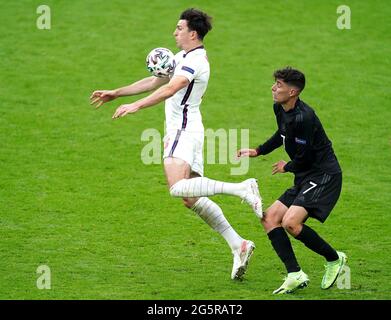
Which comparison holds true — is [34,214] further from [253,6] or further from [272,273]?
[253,6]

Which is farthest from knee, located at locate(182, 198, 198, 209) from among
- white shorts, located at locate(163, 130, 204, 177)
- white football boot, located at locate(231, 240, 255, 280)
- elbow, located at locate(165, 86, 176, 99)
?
elbow, located at locate(165, 86, 176, 99)

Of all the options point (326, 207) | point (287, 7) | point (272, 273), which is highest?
point (287, 7)

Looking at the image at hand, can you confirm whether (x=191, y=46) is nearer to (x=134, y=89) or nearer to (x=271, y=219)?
(x=134, y=89)

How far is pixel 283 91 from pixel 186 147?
116 centimetres

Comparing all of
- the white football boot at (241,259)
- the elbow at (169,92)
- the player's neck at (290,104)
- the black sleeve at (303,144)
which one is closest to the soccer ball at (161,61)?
the elbow at (169,92)

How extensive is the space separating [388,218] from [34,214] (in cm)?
448

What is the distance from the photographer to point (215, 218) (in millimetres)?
9312

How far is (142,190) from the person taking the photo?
12242 millimetres

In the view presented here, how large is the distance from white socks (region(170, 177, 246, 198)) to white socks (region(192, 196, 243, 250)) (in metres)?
0.50

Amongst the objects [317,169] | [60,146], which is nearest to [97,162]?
[60,146]

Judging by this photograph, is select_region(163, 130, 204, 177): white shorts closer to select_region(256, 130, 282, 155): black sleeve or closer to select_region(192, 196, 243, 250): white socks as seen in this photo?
select_region(192, 196, 243, 250): white socks

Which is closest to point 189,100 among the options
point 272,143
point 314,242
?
point 272,143

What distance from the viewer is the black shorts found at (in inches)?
342

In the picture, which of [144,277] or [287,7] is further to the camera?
[287,7]
